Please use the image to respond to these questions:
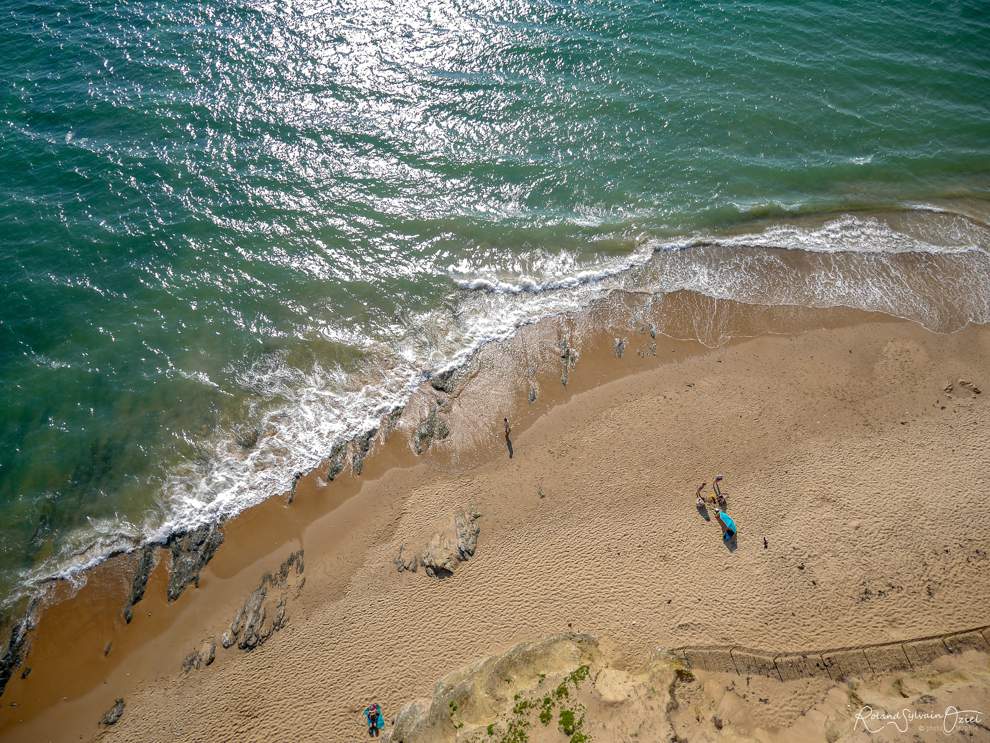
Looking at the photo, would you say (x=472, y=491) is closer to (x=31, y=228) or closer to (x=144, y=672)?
(x=144, y=672)

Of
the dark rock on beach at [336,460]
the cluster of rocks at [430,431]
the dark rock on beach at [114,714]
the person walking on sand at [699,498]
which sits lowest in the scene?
the dark rock on beach at [114,714]

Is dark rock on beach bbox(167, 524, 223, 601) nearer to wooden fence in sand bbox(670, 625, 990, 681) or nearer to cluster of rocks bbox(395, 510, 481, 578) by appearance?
cluster of rocks bbox(395, 510, 481, 578)

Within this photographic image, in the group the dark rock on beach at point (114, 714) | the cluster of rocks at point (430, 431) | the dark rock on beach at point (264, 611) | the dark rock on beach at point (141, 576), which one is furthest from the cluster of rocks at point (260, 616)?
the cluster of rocks at point (430, 431)

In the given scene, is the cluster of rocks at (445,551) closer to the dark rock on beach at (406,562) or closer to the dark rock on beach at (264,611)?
the dark rock on beach at (406,562)

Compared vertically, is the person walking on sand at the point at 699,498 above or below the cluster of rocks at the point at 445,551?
above

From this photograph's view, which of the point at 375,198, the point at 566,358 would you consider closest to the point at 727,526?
the point at 566,358

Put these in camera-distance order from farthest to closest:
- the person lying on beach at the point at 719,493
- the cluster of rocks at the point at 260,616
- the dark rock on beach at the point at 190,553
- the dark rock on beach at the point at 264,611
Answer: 1. the person lying on beach at the point at 719,493
2. the dark rock on beach at the point at 190,553
3. the dark rock on beach at the point at 264,611
4. the cluster of rocks at the point at 260,616

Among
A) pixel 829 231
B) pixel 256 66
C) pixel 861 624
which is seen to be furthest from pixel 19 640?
pixel 829 231

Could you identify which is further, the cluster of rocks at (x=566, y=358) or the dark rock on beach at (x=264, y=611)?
the cluster of rocks at (x=566, y=358)
